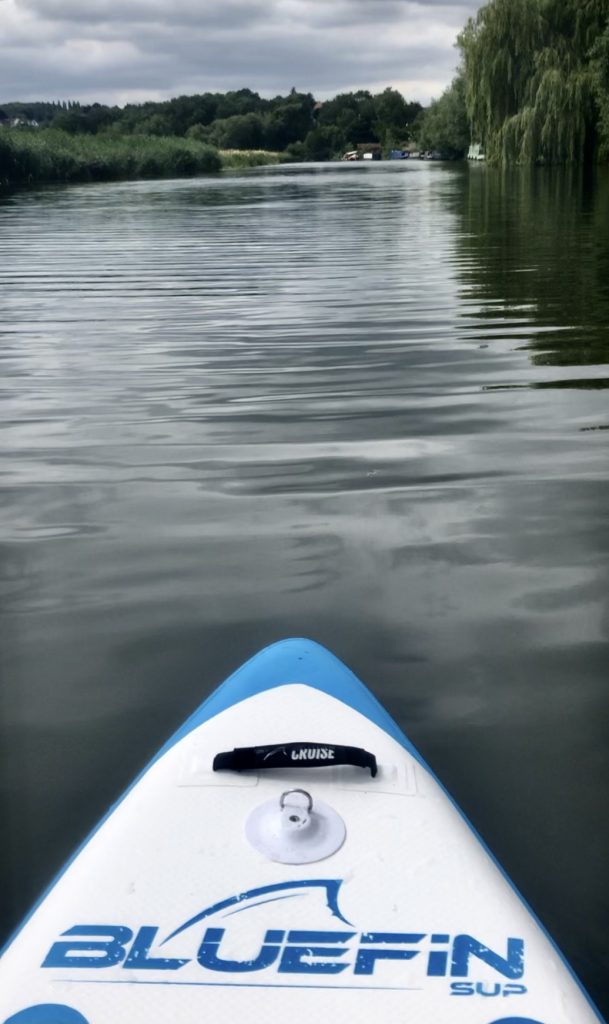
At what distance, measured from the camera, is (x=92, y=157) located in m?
36.4

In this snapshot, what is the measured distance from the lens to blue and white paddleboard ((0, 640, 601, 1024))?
4.51 feet

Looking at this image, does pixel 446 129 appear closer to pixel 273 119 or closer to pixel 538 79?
pixel 273 119

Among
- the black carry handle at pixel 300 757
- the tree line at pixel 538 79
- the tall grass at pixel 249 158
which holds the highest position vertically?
the tall grass at pixel 249 158

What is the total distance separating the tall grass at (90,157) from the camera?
33.4 m

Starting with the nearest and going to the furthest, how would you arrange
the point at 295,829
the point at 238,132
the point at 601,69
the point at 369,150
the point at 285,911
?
the point at 285,911, the point at 295,829, the point at 601,69, the point at 238,132, the point at 369,150

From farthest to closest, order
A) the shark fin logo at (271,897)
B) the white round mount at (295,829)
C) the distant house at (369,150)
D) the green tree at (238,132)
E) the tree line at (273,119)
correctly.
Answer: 1. the distant house at (369,150)
2. the green tree at (238,132)
3. the tree line at (273,119)
4. the white round mount at (295,829)
5. the shark fin logo at (271,897)

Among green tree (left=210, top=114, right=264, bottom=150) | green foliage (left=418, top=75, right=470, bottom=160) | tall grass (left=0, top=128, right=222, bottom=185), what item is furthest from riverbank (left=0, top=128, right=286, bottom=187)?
green tree (left=210, top=114, right=264, bottom=150)

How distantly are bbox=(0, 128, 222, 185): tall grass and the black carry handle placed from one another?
3409 centimetres

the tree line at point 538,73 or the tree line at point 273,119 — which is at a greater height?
the tree line at point 273,119

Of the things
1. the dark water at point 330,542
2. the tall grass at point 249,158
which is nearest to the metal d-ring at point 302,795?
the dark water at point 330,542

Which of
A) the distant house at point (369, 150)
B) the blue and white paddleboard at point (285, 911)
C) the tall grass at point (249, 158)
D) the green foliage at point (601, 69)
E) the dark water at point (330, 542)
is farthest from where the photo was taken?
the distant house at point (369, 150)

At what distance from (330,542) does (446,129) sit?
5364 cm

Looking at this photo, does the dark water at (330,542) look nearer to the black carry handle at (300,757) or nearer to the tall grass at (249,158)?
the black carry handle at (300,757)

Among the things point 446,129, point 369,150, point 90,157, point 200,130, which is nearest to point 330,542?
point 90,157
